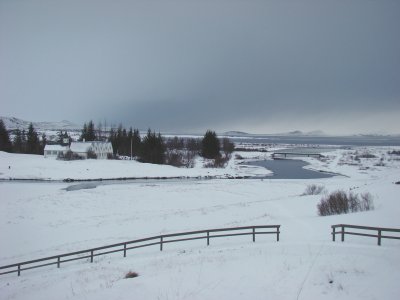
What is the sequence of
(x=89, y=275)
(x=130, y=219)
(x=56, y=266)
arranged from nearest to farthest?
(x=89, y=275) → (x=56, y=266) → (x=130, y=219)

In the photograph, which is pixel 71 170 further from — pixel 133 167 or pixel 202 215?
pixel 202 215

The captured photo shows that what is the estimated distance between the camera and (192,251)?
669 inches

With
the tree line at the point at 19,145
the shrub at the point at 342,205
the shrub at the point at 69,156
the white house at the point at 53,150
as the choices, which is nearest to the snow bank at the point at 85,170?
the shrub at the point at 69,156

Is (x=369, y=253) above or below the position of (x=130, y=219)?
above

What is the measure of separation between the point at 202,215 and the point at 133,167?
158ft

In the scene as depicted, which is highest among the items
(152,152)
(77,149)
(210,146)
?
(210,146)

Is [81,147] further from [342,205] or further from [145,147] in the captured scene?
[342,205]

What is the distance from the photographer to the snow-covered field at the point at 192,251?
1150 cm

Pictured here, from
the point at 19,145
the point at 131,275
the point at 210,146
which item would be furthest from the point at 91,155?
the point at 131,275

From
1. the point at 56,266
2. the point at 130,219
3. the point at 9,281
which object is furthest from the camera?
the point at 130,219

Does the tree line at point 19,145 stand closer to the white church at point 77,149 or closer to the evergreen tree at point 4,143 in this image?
the evergreen tree at point 4,143

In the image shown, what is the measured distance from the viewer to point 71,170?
70.8 metres

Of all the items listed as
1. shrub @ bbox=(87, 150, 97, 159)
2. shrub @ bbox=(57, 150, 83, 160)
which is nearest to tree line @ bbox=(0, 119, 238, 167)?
shrub @ bbox=(87, 150, 97, 159)

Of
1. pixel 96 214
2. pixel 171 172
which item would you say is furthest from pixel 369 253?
pixel 171 172
